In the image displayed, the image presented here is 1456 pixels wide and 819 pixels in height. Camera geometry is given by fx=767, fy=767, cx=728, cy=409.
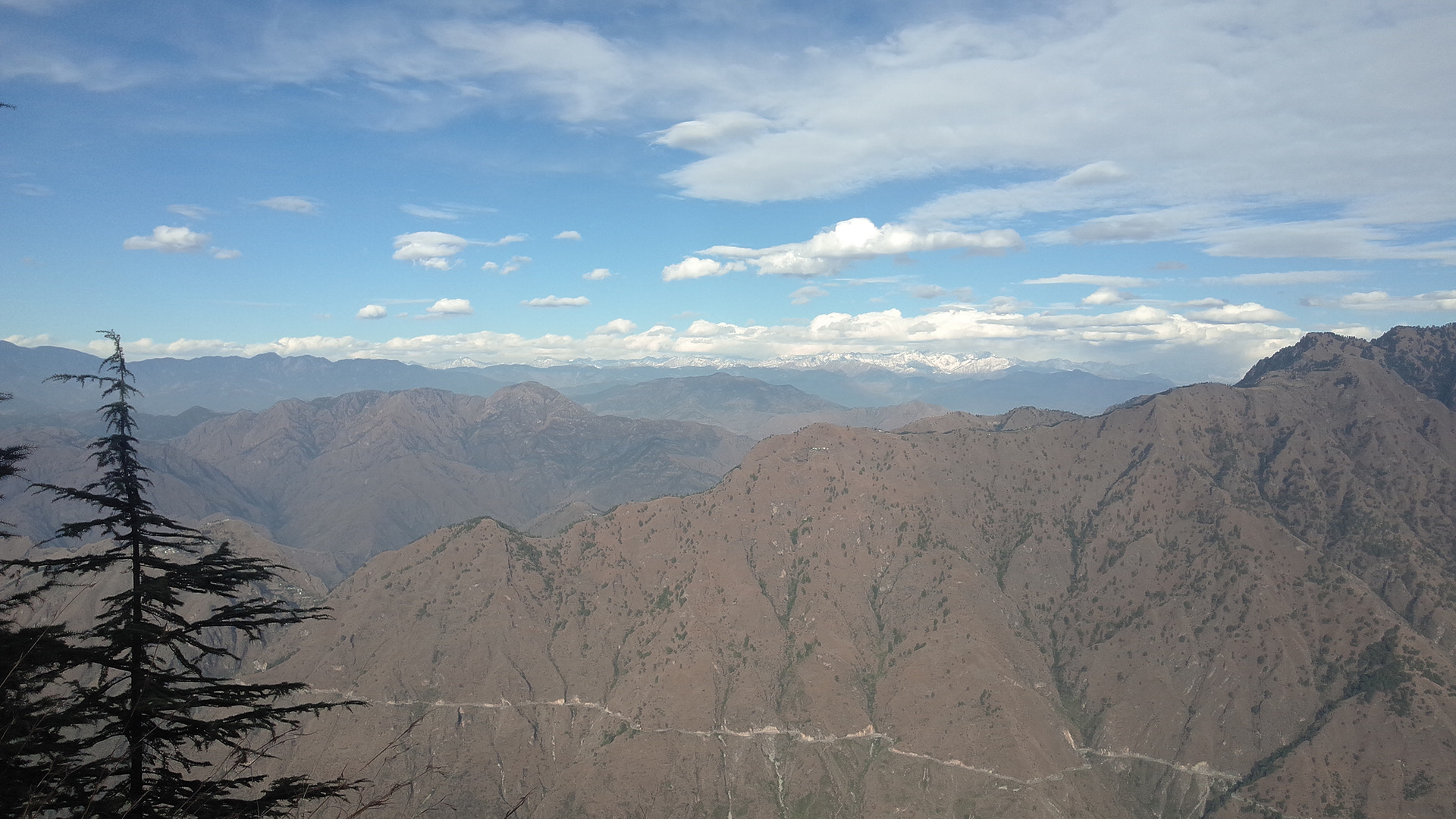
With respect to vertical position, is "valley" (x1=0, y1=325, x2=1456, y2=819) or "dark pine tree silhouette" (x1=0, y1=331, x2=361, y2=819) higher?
"dark pine tree silhouette" (x1=0, y1=331, x2=361, y2=819)

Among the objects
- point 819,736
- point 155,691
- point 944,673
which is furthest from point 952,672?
point 155,691

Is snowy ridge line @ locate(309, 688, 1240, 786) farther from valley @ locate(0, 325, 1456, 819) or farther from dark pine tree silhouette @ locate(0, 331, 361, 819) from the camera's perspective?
dark pine tree silhouette @ locate(0, 331, 361, 819)

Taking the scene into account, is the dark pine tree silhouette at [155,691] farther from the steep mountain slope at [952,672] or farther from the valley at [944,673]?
the steep mountain slope at [952,672]

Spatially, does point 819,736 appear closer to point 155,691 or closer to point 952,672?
point 952,672

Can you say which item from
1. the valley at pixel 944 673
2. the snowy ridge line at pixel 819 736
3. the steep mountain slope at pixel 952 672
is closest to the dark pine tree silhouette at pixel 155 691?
the valley at pixel 944 673

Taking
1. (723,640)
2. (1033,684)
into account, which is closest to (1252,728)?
(1033,684)

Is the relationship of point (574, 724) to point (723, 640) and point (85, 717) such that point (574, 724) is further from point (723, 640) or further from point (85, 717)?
point (85, 717)

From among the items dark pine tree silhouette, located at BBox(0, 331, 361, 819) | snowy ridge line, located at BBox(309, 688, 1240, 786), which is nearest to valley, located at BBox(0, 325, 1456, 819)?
snowy ridge line, located at BBox(309, 688, 1240, 786)

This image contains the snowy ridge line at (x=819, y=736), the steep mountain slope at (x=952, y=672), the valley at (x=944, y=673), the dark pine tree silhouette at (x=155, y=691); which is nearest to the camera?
the dark pine tree silhouette at (x=155, y=691)
